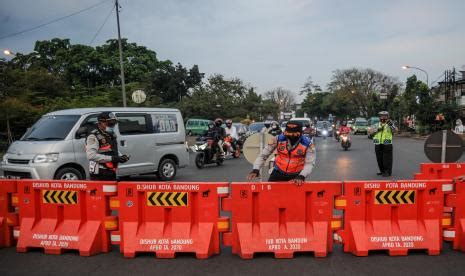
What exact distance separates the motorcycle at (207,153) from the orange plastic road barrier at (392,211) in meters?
10.8

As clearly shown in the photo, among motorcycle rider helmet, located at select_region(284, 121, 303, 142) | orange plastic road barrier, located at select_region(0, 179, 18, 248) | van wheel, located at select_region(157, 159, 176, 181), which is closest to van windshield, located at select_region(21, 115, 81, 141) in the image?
van wheel, located at select_region(157, 159, 176, 181)

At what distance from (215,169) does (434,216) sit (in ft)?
34.5

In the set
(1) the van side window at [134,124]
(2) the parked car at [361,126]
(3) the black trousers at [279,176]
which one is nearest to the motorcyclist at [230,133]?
(1) the van side window at [134,124]

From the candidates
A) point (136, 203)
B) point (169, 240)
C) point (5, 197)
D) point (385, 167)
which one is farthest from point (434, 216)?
point (385, 167)

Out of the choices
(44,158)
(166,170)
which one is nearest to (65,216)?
(44,158)

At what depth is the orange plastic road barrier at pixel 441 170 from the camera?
803cm

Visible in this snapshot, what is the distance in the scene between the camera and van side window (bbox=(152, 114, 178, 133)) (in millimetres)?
11938

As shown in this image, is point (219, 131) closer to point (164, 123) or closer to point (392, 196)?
point (164, 123)

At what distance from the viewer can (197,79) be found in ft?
200

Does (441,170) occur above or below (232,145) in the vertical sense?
above

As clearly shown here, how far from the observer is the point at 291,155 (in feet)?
19.8

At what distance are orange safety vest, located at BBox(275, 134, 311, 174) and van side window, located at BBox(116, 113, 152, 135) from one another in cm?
591

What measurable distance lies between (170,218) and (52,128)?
5.61m

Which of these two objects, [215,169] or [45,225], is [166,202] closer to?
[45,225]
